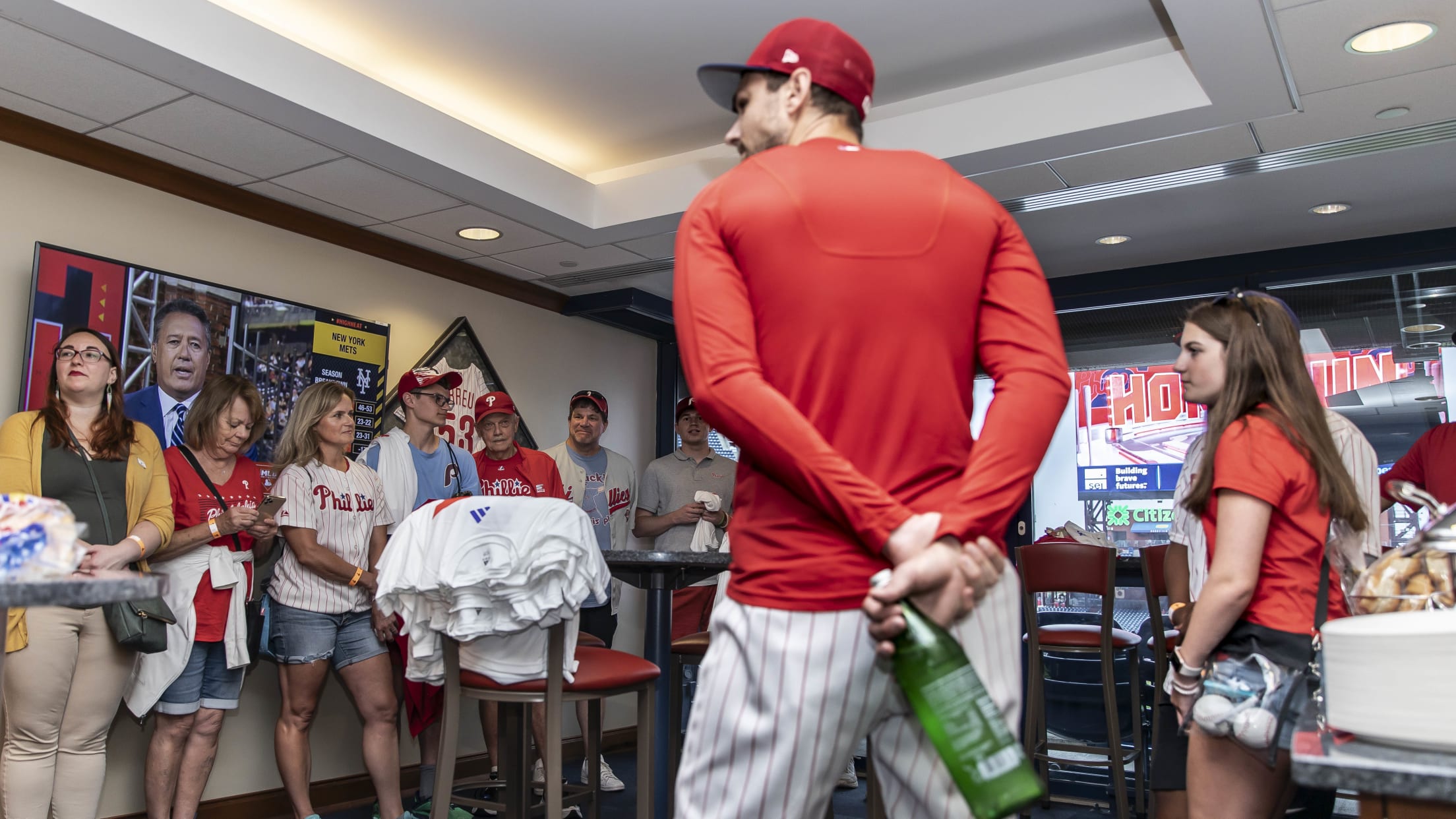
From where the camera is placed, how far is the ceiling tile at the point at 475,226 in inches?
187

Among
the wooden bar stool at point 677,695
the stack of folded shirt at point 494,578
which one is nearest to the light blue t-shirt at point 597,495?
the wooden bar stool at point 677,695

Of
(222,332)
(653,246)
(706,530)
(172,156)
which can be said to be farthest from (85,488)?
(653,246)

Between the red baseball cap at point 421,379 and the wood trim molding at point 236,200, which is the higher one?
the wood trim molding at point 236,200

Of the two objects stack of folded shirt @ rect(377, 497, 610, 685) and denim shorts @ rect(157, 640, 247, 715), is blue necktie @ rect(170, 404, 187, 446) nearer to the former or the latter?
denim shorts @ rect(157, 640, 247, 715)

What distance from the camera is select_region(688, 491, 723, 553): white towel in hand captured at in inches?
188

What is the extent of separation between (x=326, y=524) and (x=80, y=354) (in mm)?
1090

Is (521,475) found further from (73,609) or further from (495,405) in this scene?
(73,609)

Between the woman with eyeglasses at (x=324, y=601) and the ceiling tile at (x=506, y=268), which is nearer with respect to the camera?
the woman with eyeglasses at (x=324, y=601)

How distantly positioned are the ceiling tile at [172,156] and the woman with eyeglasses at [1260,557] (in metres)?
3.91

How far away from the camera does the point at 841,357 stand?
1056 mm

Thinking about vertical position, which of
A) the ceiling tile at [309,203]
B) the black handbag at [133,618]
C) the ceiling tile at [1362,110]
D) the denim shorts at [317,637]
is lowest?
the denim shorts at [317,637]

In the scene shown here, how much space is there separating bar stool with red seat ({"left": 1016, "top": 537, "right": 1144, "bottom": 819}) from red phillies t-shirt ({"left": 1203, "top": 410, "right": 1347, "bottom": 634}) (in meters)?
2.34

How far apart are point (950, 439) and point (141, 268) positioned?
3947 mm

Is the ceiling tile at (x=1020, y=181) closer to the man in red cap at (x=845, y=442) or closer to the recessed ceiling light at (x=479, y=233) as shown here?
the recessed ceiling light at (x=479, y=233)
